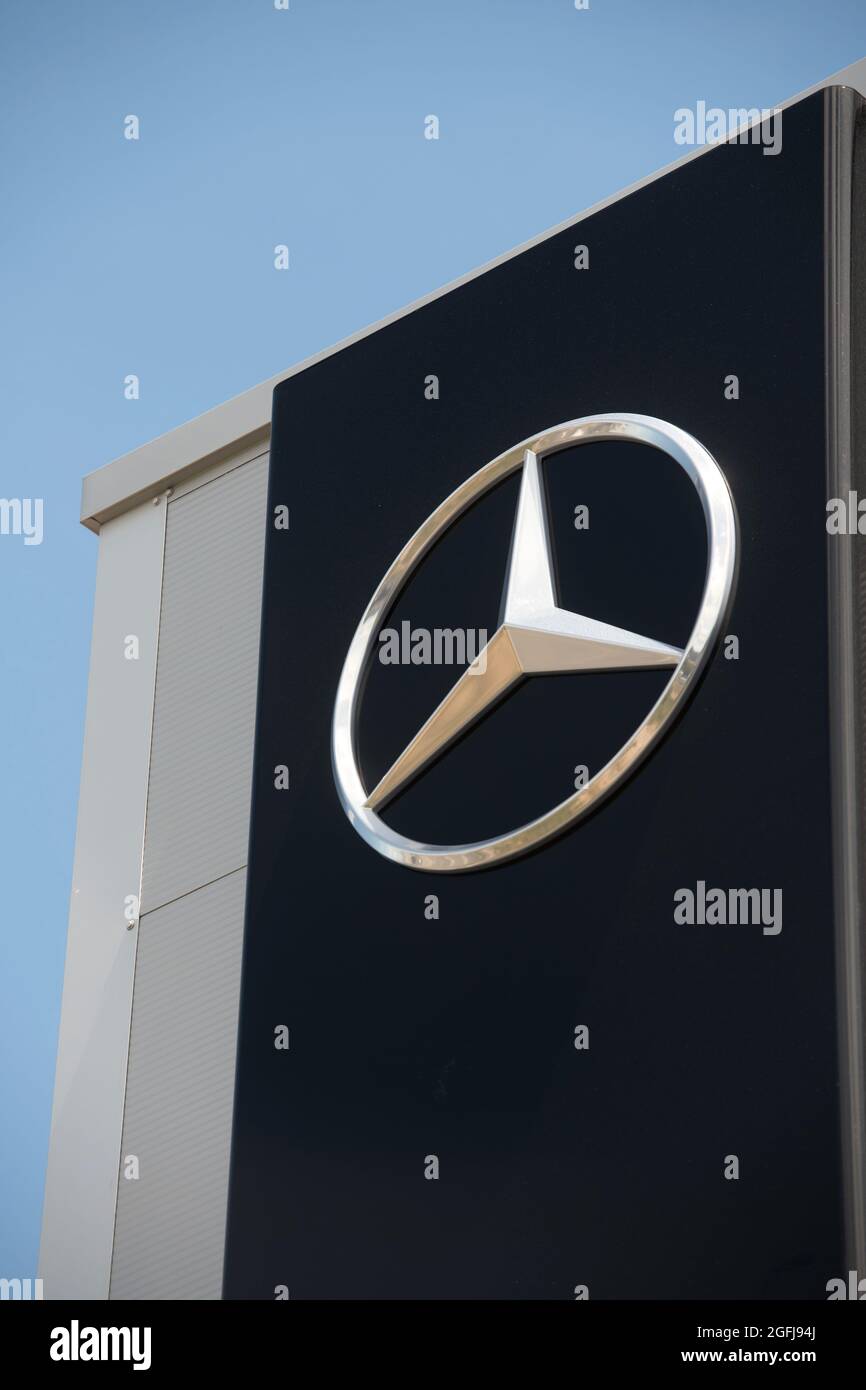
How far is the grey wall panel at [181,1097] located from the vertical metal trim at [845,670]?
9.91 ft

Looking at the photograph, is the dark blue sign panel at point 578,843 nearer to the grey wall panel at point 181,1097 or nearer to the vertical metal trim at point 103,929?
the grey wall panel at point 181,1097

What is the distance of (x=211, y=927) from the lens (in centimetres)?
672

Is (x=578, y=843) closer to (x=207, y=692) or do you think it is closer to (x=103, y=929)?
(x=207, y=692)

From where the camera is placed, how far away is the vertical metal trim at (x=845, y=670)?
3.88 meters

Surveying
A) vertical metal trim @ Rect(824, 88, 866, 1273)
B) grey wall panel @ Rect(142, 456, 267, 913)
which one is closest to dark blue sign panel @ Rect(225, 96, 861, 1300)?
vertical metal trim @ Rect(824, 88, 866, 1273)

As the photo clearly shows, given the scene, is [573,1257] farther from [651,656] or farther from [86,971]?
[86,971]

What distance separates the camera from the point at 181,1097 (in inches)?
261

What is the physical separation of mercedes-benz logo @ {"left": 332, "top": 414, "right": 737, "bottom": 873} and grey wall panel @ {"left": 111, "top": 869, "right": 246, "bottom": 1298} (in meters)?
1.56

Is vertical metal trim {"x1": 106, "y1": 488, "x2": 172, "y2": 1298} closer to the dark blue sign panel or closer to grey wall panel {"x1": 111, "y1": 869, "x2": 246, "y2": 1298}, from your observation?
grey wall panel {"x1": 111, "y1": 869, "x2": 246, "y2": 1298}

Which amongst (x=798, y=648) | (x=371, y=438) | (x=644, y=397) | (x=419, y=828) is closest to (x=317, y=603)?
(x=371, y=438)

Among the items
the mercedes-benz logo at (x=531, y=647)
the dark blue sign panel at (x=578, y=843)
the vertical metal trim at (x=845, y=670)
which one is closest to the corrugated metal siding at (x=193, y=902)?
the dark blue sign panel at (x=578, y=843)

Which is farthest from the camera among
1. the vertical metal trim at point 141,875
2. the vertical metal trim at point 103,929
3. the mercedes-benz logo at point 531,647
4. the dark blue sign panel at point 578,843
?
the vertical metal trim at point 103,929

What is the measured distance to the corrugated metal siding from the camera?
6.42 m

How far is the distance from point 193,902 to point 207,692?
893mm
